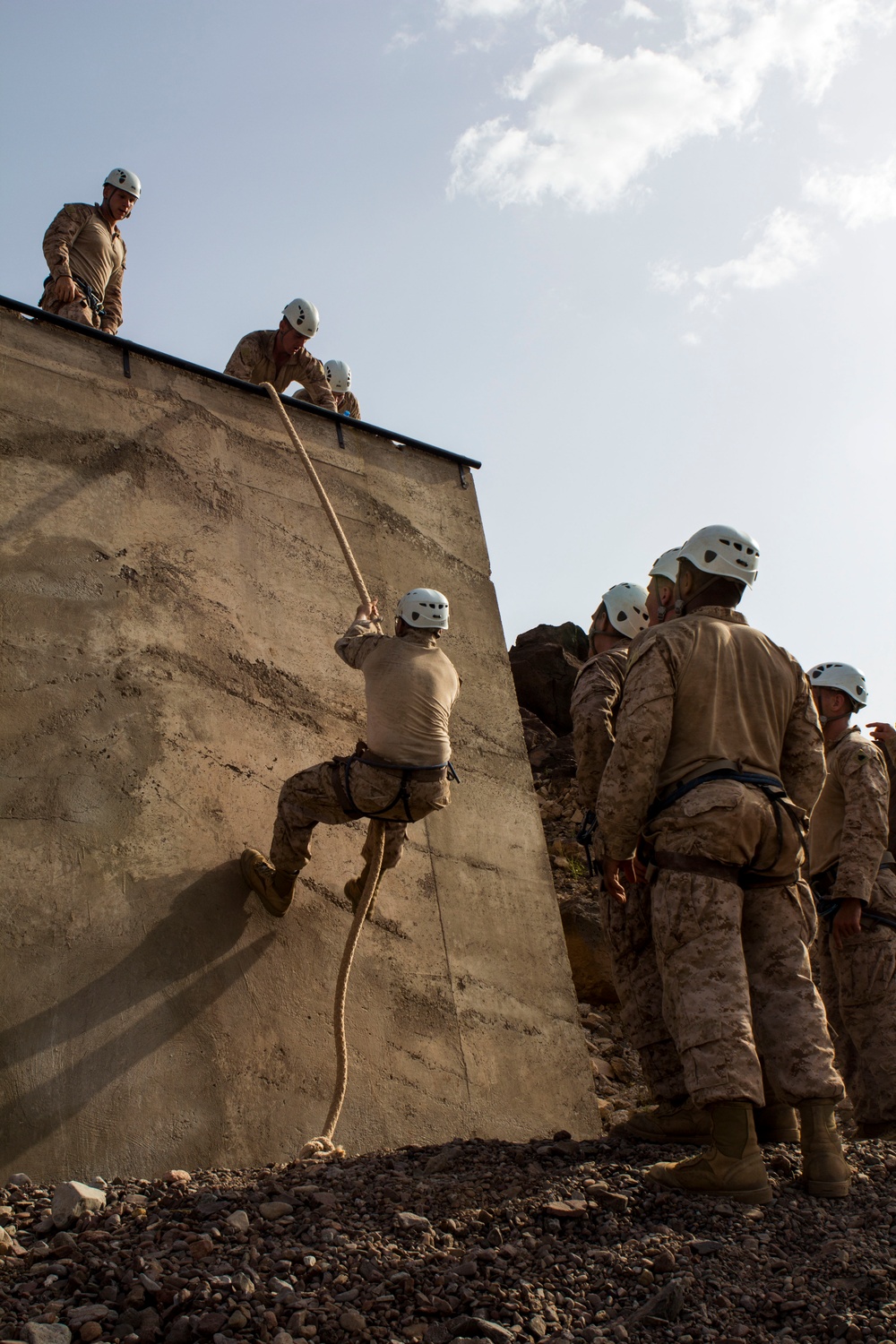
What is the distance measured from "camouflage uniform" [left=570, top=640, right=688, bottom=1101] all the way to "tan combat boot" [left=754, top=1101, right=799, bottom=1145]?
299 millimetres

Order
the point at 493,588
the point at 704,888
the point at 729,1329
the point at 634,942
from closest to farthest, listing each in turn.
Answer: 1. the point at 729,1329
2. the point at 704,888
3. the point at 634,942
4. the point at 493,588

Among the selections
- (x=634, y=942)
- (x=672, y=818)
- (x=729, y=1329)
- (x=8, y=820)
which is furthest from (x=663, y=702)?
(x=8, y=820)

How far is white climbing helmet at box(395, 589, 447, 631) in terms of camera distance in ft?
18.2

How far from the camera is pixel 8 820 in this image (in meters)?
4.77

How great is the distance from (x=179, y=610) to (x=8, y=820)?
1.45 meters

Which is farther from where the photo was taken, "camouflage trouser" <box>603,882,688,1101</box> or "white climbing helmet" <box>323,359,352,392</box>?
"white climbing helmet" <box>323,359,352,392</box>

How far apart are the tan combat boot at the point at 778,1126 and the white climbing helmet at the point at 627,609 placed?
230 centimetres

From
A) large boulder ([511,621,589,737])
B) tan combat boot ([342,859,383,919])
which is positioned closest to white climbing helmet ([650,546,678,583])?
tan combat boot ([342,859,383,919])

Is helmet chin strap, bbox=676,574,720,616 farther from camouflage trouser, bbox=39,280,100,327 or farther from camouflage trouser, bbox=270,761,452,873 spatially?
camouflage trouser, bbox=39,280,100,327

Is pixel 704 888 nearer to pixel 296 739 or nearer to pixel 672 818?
pixel 672 818

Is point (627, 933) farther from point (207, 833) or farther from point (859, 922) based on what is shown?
point (207, 833)

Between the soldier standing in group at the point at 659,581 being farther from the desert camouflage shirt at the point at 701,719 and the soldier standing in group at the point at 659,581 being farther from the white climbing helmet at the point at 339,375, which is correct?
the white climbing helmet at the point at 339,375

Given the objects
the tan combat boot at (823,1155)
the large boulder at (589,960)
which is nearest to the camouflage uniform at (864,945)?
the tan combat boot at (823,1155)

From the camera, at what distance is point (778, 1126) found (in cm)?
407
